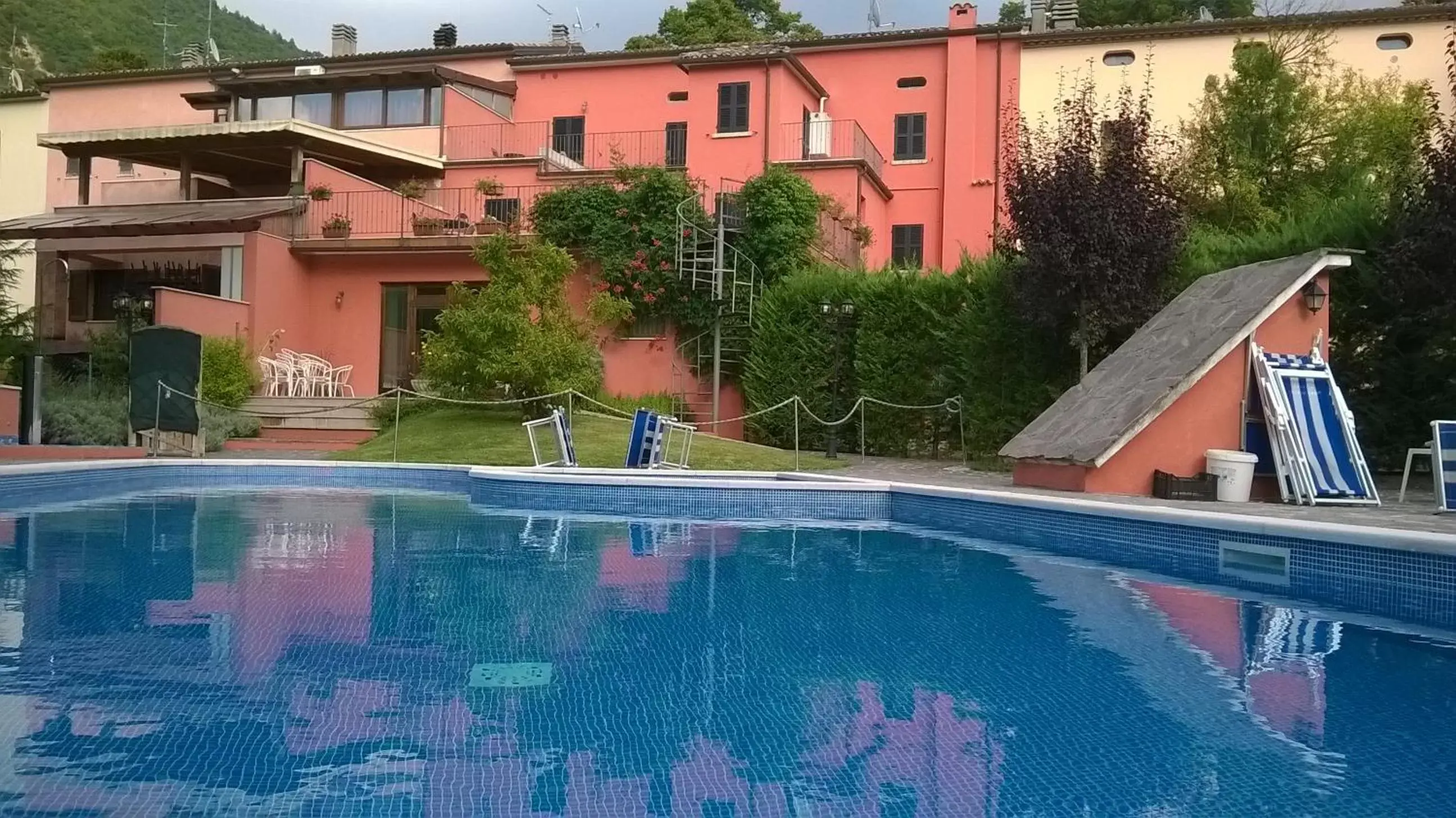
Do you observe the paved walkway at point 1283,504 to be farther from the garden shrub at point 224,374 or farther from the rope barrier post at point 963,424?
the garden shrub at point 224,374

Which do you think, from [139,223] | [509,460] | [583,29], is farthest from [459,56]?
[509,460]

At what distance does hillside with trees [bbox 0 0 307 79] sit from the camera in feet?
120

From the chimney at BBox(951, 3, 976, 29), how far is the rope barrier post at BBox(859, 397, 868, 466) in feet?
40.8

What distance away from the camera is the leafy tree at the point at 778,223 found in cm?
1878

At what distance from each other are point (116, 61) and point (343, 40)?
9.98 meters

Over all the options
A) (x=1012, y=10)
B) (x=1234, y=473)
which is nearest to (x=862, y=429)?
(x=1234, y=473)

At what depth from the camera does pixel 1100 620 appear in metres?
6.02

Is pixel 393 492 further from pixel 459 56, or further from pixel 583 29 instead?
pixel 583 29

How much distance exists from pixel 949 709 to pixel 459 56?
2548 centimetres

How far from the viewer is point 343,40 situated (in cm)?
3108

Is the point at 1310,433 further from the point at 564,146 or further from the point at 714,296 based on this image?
the point at 564,146

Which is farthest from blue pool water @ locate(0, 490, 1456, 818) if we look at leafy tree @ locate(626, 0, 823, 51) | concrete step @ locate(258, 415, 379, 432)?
leafy tree @ locate(626, 0, 823, 51)

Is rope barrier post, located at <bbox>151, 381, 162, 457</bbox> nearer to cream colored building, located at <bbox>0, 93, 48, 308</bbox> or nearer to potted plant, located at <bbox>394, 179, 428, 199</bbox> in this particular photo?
potted plant, located at <bbox>394, 179, 428, 199</bbox>

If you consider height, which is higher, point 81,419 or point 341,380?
point 341,380
